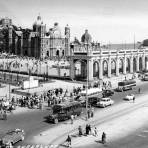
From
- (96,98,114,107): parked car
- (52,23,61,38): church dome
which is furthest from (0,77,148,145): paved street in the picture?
(52,23,61,38): church dome

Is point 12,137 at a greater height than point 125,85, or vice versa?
point 125,85

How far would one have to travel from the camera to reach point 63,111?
113 feet

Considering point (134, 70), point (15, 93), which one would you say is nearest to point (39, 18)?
point (134, 70)

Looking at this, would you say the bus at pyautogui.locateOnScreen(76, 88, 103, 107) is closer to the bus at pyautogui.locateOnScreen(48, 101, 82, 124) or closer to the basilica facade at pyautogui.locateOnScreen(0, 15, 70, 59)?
the bus at pyautogui.locateOnScreen(48, 101, 82, 124)

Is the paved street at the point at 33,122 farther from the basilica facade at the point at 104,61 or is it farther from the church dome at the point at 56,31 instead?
the church dome at the point at 56,31

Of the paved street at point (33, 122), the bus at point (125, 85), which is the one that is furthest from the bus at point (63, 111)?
the bus at point (125, 85)

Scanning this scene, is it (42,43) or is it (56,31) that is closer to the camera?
(42,43)

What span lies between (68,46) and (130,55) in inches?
3148

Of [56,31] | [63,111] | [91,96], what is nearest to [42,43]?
[56,31]

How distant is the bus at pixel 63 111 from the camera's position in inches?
1308

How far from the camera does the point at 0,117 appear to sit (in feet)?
116

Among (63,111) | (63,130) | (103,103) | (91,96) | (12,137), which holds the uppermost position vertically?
(91,96)

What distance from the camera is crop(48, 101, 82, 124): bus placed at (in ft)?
109

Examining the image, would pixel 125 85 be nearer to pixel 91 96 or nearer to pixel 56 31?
pixel 91 96
